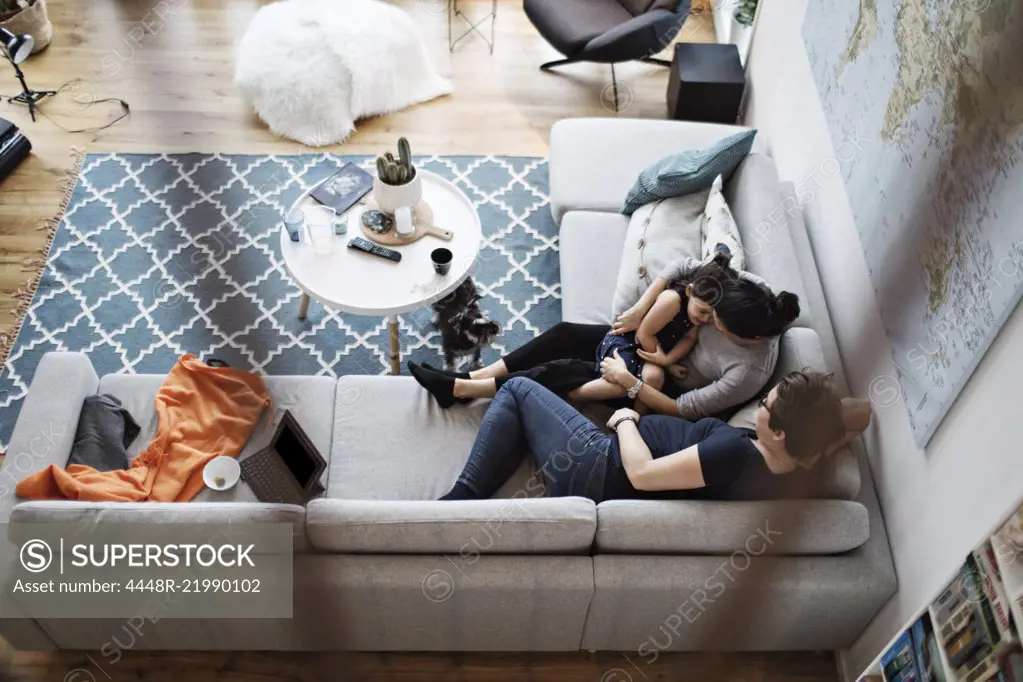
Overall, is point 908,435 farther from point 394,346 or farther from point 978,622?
point 394,346

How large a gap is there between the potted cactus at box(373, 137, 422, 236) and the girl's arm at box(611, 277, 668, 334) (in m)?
0.72

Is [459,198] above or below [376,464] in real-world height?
above

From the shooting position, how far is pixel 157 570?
1758 mm

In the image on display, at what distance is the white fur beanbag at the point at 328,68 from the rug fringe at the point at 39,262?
2.31 ft

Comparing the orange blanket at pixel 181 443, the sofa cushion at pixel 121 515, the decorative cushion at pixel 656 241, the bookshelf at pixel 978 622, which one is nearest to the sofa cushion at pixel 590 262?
the decorative cushion at pixel 656 241

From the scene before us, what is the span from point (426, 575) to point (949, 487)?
107 cm

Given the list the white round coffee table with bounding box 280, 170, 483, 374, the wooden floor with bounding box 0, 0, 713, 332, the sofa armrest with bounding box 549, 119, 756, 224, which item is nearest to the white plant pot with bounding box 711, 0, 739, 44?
the wooden floor with bounding box 0, 0, 713, 332

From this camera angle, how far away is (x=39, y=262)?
115 inches

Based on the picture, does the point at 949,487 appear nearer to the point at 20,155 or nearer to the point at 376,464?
the point at 376,464

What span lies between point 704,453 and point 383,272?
115cm

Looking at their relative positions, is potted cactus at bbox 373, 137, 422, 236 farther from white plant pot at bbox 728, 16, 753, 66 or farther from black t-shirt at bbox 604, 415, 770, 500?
white plant pot at bbox 728, 16, 753, 66

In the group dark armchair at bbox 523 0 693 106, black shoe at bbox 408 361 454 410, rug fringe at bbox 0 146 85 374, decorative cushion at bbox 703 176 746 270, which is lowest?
rug fringe at bbox 0 146 85 374

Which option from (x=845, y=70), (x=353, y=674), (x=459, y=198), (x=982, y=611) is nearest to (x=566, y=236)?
(x=459, y=198)

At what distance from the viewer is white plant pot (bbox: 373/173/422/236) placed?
2518 millimetres
